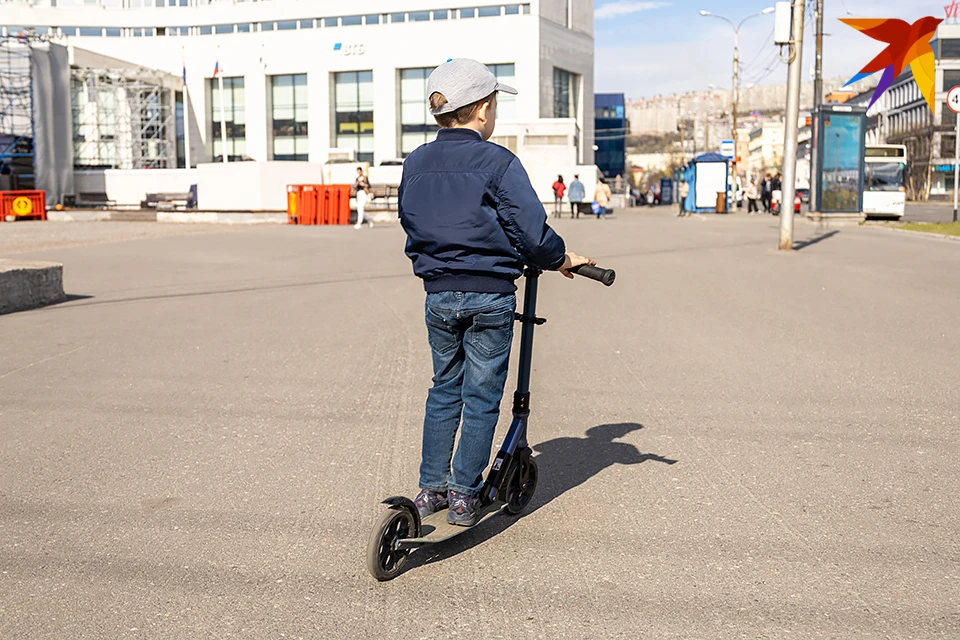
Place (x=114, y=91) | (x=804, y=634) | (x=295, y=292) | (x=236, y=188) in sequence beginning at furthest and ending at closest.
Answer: (x=114, y=91), (x=236, y=188), (x=295, y=292), (x=804, y=634)

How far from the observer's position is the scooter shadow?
13.5 feet

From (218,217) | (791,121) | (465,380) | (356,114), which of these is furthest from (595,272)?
(356,114)

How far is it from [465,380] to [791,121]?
16885 mm

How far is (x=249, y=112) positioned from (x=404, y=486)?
69.6 m

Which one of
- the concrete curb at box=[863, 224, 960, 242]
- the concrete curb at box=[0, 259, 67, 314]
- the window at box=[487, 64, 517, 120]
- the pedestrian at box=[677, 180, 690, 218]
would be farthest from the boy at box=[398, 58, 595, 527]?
the window at box=[487, 64, 517, 120]

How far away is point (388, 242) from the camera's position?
24094 millimetres

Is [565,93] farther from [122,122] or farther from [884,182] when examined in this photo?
[884,182]

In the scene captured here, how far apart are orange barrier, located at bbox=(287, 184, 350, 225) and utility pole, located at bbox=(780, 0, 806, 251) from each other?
18799mm

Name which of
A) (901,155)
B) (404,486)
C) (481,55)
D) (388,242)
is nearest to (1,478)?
(404,486)

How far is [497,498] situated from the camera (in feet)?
13.7

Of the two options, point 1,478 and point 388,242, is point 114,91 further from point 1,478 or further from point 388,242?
point 1,478

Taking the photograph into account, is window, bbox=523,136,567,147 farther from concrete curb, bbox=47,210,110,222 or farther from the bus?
concrete curb, bbox=47,210,110,222

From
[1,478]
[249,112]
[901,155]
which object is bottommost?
[1,478]

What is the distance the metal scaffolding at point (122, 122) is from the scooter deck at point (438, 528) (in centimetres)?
6257
